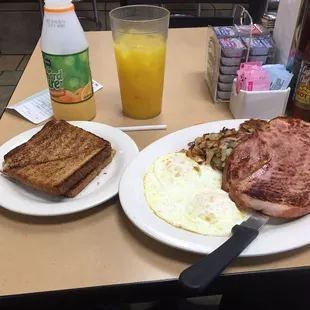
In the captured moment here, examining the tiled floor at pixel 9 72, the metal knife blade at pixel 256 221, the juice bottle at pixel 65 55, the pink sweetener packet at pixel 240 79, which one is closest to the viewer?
the metal knife blade at pixel 256 221

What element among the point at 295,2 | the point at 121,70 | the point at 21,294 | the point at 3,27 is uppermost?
the point at 295,2

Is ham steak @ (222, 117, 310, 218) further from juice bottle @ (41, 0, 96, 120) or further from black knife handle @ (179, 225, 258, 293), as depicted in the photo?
juice bottle @ (41, 0, 96, 120)

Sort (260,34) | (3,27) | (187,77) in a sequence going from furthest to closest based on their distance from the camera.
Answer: (3,27) → (187,77) → (260,34)

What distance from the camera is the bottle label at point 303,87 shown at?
86 cm

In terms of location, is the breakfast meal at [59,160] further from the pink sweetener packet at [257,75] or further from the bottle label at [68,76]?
the pink sweetener packet at [257,75]

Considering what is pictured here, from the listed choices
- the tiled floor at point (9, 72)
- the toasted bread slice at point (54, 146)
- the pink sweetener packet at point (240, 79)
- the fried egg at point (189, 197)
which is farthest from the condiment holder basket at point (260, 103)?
the tiled floor at point (9, 72)

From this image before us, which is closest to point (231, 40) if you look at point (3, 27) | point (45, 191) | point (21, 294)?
point (45, 191)

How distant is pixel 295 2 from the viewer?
3.13 feet

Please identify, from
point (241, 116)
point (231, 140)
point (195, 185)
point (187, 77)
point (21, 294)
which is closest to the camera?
point (21, 294)

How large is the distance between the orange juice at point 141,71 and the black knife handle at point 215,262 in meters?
0.47

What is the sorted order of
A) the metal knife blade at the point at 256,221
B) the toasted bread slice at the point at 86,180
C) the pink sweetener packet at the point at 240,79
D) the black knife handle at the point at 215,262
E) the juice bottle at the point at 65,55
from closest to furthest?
the black knife handle at the point at 215,262 → the metal knife blade at the point at 256,221 → the toasted bread slice at the point at 86,180 → the juice bottle at the point at 65,55 → the pink sweetener packet at the point at 240,79

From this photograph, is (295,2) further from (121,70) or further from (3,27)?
(3,27)

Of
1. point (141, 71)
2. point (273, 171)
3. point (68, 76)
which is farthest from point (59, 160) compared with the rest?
point (273, 171)

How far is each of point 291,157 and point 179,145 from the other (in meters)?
0.23
